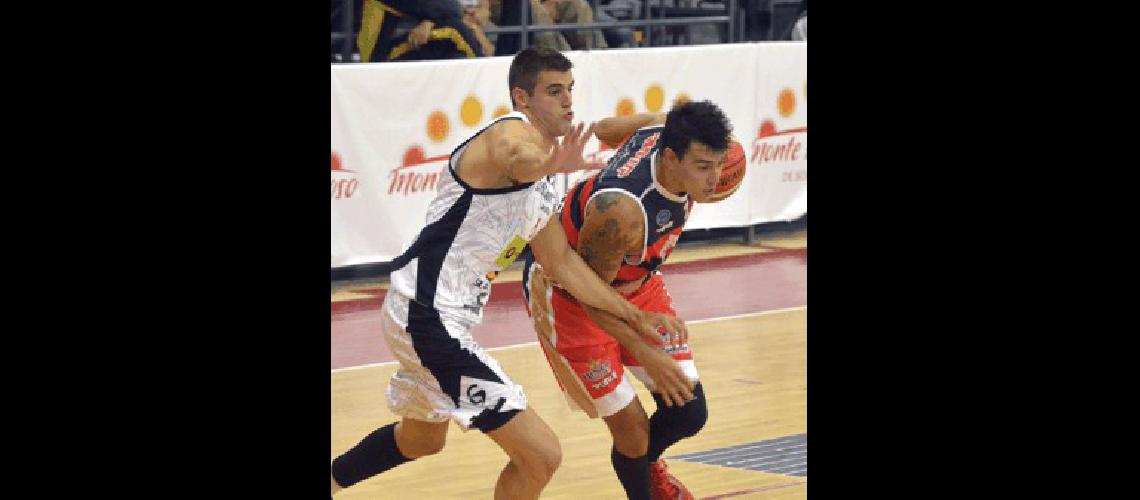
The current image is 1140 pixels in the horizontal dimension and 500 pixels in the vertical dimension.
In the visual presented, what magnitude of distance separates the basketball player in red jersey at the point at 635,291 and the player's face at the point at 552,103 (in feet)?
1.15

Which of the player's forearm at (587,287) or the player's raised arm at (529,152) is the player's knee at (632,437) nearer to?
the player's forearm at (587,287)

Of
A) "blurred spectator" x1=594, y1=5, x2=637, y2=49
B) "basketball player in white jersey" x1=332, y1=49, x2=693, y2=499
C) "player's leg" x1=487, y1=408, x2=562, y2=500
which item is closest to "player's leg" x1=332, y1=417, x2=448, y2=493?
"basketball player in white jersey" x1=332, y1=49, x2=693, y2=499

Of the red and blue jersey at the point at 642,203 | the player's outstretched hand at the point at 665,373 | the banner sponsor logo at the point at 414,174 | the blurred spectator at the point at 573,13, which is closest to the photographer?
the player's outstretched hand at the point at 665,373

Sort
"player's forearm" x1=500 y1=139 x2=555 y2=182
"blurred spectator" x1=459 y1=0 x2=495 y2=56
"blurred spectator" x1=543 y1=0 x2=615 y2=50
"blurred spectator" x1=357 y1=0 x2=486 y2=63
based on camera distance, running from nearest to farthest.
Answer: "player's forearm" x1=500 y1=139 x2=555 y2=182 → "blurred spectator" x1=357 y1=0 x2=486 y2=63 → "blurred spectator" x1=459 y1=0 x2=495 y2=56 → "blurred spectator" x1=543 y1=0 x2=615 y2=50

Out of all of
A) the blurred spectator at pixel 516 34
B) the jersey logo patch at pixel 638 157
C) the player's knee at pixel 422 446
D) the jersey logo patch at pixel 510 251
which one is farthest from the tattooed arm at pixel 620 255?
the blurred spectator at pixel 516 34

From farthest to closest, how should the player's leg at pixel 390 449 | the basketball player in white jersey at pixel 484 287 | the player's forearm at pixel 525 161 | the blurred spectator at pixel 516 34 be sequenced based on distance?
the blurred spectator at pixel 516 34
the player's leg at pixel 390 449
the basketball player in white jersey at pixel 484 287
the player's forearm at pixel 525 161

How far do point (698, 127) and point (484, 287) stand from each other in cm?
98

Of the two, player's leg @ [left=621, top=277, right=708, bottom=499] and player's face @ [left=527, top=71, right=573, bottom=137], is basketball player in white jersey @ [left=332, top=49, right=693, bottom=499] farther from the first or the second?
player's leg @ [left=621, top=277, right=708, bottom=499]

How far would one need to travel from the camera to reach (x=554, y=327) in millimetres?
6613

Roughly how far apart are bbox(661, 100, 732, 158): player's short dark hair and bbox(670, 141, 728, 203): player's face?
19 millimetres

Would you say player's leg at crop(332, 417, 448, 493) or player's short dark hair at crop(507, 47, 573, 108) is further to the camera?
player's leg at crop(332, 417, 448, 493)

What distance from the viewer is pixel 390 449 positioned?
6.32m

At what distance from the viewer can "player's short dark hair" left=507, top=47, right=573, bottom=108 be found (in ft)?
20.0

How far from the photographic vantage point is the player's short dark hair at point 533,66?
6.09 metres
